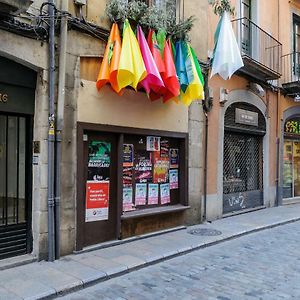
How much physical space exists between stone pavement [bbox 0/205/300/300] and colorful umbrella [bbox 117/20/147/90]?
2.98 metres

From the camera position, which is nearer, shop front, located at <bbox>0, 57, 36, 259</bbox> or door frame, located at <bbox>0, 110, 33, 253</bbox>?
shop front, located at <bbox>0, 57, 36, 259</bbox>

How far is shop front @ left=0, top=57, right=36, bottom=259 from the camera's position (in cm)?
650

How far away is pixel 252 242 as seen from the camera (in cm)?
870

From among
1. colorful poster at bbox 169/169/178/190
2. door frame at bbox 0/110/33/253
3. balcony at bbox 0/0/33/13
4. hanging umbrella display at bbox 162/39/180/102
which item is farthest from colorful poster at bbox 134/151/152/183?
balcony at bbox 0/0/33/13

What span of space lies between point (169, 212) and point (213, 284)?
332 centimetres

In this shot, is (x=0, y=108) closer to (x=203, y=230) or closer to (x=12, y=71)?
(x=12, y=71)

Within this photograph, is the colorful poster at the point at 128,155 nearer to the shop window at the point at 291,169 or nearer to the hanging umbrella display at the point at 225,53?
the hanging umbrella display at the point at 225,53

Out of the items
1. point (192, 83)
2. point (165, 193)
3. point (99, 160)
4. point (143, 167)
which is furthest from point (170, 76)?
point (165, 193)

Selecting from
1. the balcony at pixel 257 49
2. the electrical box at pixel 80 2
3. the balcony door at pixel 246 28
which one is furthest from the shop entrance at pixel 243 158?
the electrical box at pixel 80 2

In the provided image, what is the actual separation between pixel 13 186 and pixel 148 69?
10.3 ft

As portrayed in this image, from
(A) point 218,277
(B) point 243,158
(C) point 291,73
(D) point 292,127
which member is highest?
(C) point 291,73

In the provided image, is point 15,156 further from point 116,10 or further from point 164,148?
point 164,148

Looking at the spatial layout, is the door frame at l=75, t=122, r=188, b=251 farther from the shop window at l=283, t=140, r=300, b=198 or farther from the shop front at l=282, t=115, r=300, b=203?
the shop window at l=283, t=140, r=300, b=198

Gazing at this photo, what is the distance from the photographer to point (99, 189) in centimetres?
782
